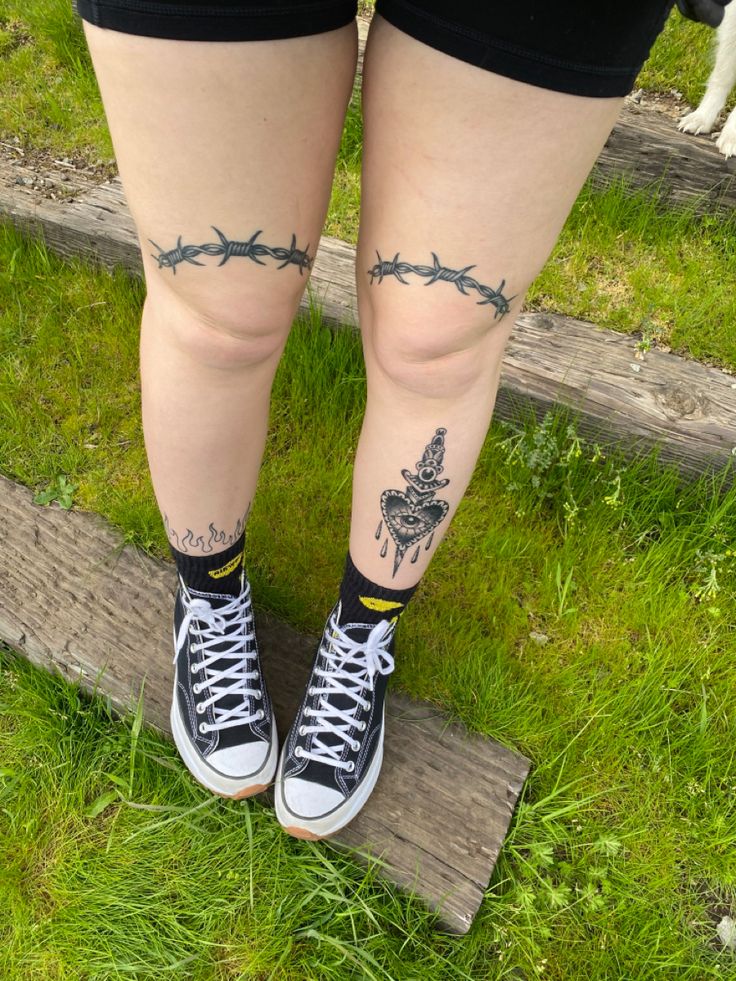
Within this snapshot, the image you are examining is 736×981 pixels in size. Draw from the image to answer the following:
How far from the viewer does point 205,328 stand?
0.97m

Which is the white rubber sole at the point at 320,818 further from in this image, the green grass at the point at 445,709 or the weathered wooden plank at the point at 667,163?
the weathered wooden plank at the point at 667,163

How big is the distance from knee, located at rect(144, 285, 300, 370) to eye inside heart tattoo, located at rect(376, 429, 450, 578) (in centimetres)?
29

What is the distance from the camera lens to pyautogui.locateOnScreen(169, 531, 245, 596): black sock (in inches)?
51.3

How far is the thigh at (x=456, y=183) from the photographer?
80 cm

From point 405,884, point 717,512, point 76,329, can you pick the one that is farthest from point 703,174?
point 405,884

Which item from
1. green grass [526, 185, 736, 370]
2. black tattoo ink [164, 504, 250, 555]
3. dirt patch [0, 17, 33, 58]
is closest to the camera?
black tattoo ink [164, 504, 250, 555]

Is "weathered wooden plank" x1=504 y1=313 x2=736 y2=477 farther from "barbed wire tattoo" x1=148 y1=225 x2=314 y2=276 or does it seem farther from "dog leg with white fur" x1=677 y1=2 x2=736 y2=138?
"barbed wire tattoo" x1=148 y1=225 x2=314 y2=276

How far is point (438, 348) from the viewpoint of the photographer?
97 cm

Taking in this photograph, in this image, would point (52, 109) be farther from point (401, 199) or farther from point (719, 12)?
point (719, 12)

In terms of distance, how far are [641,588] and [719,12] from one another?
1269 mm

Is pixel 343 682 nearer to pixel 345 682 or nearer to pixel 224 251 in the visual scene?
pixel 345 682

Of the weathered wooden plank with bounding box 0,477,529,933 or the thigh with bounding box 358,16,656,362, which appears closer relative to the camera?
the thigh with bounding box 358,16,656,362

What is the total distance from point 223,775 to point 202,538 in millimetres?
458

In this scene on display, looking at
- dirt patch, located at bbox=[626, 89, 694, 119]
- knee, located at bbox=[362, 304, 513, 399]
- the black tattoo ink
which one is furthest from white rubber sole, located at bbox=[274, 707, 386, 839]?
dirt patch, located at bbox=[626, 89, 694, 119]
